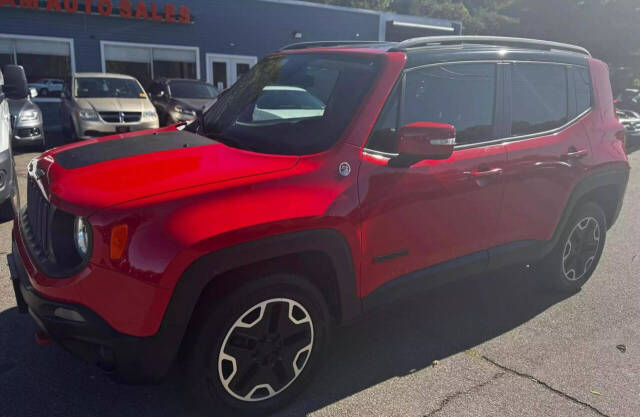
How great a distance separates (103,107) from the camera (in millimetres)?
10953

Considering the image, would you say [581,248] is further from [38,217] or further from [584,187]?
[38,217]

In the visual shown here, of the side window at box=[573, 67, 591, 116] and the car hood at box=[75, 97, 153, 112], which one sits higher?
the side window at box=[573, 67, 591, 116]

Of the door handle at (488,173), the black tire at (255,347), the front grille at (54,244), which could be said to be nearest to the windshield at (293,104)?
the black tire at (255,347)

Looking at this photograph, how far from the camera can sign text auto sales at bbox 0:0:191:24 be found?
16.1 metres

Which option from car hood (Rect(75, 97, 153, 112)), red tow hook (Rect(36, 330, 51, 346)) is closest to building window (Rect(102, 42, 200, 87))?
car hood (Rect(75, 97, 153, 112))

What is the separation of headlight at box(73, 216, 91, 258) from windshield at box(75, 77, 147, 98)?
10.4 m

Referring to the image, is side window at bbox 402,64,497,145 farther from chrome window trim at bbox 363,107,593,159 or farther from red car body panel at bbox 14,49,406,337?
red car body panel at bbox 14,49,406,337

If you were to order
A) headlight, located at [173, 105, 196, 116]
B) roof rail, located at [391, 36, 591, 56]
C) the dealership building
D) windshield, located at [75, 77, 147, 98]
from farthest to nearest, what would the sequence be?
the dealership building, headlight, located at [173, 105, 196, 116], windshield, located at [75, 77, 147, 98], roof rail, located at [391, 36, 591, 56]

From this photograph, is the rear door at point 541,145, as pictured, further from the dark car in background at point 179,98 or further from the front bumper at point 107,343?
the dark car in background at point 179,98

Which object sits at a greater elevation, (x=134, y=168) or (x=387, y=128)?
(x=387, y=128)

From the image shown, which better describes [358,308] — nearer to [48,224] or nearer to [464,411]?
[464,411]

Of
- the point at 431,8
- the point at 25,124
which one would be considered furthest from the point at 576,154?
the point at 431,8

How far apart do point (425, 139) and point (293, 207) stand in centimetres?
81

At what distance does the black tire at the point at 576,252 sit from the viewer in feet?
13.7
